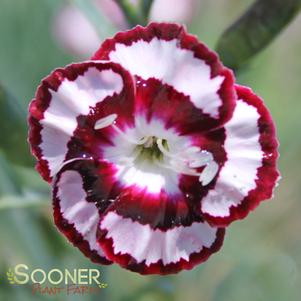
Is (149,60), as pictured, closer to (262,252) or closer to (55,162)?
(55,162)

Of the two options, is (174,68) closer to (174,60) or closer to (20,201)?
(174,60)

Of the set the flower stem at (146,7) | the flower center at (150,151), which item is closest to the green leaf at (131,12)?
the flower stem at (146,7)

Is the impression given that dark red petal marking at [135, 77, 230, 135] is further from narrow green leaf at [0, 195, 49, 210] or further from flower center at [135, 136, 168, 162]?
narrow green leaf at [0, 195, 49, 210]

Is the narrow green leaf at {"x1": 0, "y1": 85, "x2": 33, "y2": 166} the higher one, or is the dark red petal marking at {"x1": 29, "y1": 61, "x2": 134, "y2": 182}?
the dark red petal marking at {"x1": 29, "y1": 61, "x2": 134, "y2": 182}

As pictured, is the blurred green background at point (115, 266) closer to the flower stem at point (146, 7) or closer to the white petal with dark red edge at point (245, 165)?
the flower stem at point (146, 7)

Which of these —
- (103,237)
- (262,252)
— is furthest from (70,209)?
(262,252)

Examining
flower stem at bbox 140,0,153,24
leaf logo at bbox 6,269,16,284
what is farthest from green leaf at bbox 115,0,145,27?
leaf logo at bbox 6,269,16,284
